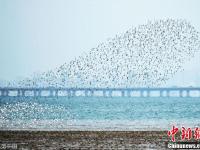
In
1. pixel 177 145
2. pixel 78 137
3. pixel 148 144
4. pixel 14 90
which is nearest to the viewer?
pixel 177 145

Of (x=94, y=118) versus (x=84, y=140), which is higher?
(x=84, y=140)

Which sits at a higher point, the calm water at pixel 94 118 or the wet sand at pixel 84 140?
the wet sand at pixel 84 140

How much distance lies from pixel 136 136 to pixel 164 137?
803mm

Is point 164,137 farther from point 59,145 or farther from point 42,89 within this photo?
point 42,89

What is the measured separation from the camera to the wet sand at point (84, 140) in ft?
33.6

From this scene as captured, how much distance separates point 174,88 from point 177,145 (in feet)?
210

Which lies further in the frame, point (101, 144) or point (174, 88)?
point (174, 88)

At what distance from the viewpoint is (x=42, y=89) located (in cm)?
7288

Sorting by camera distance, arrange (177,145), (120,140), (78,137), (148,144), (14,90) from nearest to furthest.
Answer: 1. (177,145)
2. (148,144)
3. (120,140)
4. (78,137)
5. (14,90)

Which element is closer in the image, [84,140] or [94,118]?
[84,140]

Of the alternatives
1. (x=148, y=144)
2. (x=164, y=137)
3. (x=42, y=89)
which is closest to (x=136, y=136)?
(x=164, y=137)

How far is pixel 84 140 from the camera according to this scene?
11.5 m

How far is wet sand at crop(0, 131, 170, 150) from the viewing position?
10231mm

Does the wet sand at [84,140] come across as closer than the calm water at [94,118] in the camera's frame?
Yes
